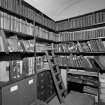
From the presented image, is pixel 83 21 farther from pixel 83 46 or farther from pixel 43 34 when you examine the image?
pixel 43 34

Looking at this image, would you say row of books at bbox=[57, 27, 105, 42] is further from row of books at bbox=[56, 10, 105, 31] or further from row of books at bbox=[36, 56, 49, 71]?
row of books at bbox=[36, 56, 49, 71]

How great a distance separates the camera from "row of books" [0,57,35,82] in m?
1.32

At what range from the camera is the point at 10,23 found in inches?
58.6

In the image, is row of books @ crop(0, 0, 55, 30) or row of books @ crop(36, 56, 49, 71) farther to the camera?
row of books @ crop(36, 56, 49, 71)

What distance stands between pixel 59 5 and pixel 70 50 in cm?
128

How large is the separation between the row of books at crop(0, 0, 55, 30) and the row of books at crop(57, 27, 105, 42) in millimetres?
517

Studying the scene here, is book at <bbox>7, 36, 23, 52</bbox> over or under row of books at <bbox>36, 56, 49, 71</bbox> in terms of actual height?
over

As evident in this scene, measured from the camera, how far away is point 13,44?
59.1 inches

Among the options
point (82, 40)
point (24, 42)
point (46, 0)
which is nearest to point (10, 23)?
point (24, 42)

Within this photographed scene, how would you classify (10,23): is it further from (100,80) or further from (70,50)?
(100,80)

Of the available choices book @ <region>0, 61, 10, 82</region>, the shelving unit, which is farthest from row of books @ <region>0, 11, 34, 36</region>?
book @ <region>0, 61, 10, 82</region>

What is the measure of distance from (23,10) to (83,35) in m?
1.49

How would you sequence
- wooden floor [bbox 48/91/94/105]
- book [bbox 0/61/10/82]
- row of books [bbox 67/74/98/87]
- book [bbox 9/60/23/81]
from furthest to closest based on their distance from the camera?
row of books [bbox 67/74/98/87] < wooden floor [bbox 48/91/94/105] < book [bbox 9/60/23/81] < book [bbox 0/61/10/82]

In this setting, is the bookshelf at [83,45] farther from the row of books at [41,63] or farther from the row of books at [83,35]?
the row of books at [41,63]
